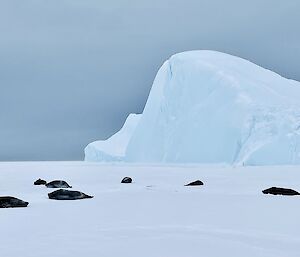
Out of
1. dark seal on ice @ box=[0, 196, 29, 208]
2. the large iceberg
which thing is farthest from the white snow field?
the large iceberg

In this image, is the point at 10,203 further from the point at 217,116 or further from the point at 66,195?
the point at 217,116

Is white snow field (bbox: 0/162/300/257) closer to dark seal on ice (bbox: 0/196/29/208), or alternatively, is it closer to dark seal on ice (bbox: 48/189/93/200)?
dark seal on ice (bbox: 0/196/29/208)

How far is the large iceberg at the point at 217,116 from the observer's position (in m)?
32.1

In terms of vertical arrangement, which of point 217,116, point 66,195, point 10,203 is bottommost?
point 10,203

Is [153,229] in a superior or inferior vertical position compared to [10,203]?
inferior

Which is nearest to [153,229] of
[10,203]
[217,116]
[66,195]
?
[10,203]

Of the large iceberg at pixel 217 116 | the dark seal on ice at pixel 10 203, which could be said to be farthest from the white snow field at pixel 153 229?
the large iceberg at pixel 217 116

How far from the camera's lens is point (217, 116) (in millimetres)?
35594

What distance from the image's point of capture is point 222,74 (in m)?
37.5

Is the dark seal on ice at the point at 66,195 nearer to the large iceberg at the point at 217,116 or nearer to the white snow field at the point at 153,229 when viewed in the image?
the white snow field at the point at 153,229

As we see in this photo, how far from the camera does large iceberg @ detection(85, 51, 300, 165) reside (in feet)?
105

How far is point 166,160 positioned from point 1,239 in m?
31.7

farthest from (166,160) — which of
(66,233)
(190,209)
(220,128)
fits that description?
(66,233)

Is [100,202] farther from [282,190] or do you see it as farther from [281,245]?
[281,245]
